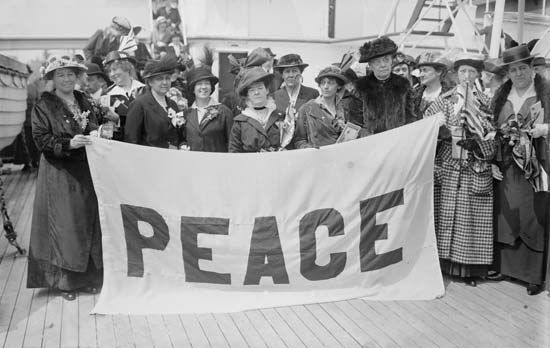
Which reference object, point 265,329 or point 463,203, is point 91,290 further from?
point 463,203

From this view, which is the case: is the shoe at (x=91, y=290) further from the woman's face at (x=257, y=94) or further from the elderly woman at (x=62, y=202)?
the woman's face at (x=257, y=94)

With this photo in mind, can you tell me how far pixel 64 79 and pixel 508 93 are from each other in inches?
146

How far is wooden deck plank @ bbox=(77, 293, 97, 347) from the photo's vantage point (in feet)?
12.9

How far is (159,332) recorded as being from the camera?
407 cm

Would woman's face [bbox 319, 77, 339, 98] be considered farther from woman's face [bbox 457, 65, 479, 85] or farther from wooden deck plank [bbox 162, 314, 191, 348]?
wooden deck plank [bbox 162, 314, 191, 348]

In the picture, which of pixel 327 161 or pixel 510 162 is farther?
pixel 510 162

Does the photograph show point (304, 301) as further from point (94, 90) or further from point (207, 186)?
point (94, 90)

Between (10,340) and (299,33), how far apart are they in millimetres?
10065

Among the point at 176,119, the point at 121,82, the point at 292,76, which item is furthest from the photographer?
the point at 292,76

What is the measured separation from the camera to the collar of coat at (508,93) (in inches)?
188

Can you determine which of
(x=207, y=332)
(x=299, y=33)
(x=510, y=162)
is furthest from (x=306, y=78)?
(x=207, y=332)

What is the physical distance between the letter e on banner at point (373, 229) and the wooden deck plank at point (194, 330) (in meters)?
1.34

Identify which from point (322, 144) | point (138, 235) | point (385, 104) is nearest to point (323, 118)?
point (322, 144)

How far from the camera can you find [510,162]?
4.97 metres
